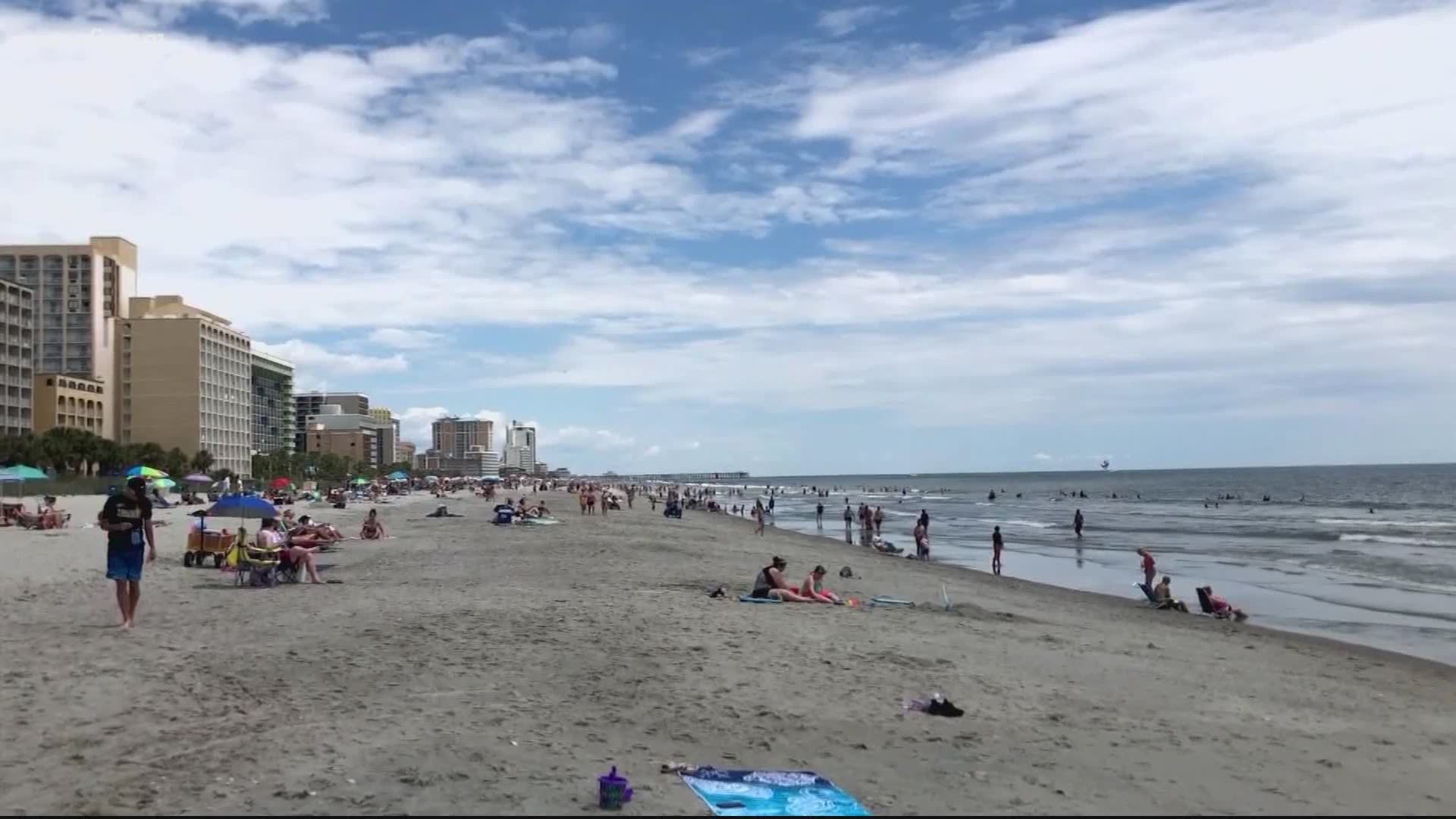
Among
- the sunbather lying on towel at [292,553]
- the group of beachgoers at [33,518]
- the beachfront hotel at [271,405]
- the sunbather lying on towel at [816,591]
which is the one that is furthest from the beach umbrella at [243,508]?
the beachfront hotel at [271,405]

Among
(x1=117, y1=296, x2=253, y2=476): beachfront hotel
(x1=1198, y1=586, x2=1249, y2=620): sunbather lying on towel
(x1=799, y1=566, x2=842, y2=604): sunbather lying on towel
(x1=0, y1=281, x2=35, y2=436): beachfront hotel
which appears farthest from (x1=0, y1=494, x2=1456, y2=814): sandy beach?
(x1=117, y1=296, x2=253, y2=476): beachfront hotel

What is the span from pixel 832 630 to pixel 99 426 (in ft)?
410

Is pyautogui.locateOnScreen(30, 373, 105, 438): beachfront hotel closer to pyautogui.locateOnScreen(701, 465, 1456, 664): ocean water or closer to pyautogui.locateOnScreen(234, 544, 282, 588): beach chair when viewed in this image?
pyautogui.locateOnScreen(701, 465, 1456, 664): ocean water

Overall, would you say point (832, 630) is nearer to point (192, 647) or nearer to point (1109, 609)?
point (192, 647)

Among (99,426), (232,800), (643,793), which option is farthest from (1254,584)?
(99,426)

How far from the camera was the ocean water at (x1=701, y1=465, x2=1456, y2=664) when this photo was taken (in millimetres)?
19672

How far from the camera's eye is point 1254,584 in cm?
2552

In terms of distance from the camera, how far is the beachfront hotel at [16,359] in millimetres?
94750

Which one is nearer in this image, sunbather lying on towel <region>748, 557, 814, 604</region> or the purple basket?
the purple basket

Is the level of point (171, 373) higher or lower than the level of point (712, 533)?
higher

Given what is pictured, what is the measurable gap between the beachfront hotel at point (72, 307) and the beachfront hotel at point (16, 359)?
22.4m

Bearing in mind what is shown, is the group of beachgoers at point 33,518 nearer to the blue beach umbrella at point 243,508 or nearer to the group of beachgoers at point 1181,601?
the blue beach umbrella at point 243,508

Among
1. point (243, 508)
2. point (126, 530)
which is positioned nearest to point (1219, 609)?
point (126, 530)

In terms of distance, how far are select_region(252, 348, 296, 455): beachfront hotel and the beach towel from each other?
6234 inches
